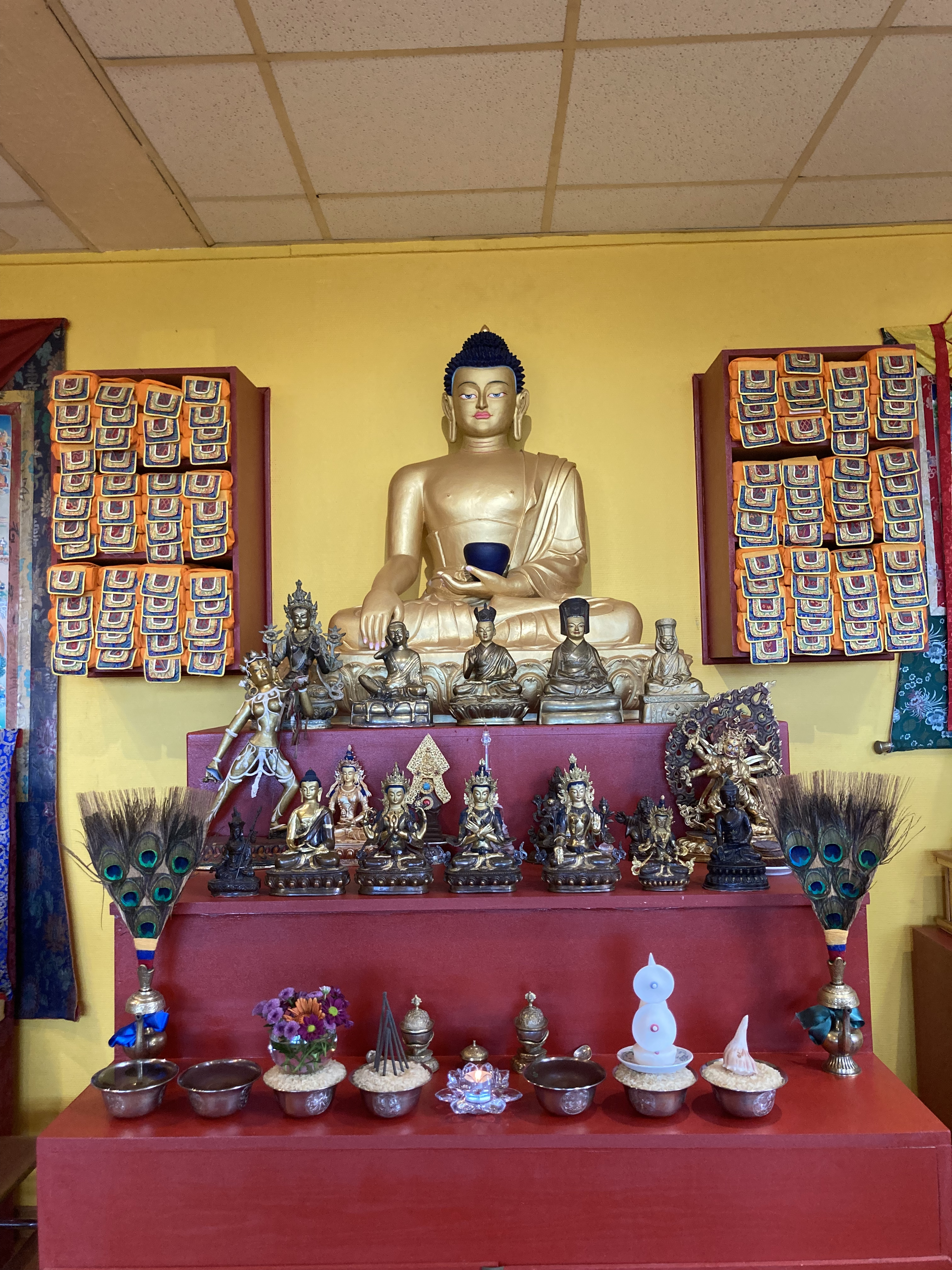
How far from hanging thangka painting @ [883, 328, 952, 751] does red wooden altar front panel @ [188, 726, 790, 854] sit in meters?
1.22

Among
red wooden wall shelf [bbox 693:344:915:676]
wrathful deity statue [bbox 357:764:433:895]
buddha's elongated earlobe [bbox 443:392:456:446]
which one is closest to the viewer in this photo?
wrathful deity statue [bbox 357:764:433:895]

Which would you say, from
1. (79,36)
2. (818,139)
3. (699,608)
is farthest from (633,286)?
(79,36)

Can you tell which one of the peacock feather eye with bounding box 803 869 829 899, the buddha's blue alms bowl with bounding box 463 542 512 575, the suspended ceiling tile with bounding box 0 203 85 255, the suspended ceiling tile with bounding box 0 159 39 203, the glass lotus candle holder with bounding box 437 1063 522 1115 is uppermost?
the suspended ceiling tile with bounding box 0 203 85 255

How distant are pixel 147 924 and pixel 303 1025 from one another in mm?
449

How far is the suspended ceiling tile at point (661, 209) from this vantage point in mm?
3654

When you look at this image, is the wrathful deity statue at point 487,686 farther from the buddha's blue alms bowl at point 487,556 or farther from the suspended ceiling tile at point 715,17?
the suspended ceiling tile at point 715,17

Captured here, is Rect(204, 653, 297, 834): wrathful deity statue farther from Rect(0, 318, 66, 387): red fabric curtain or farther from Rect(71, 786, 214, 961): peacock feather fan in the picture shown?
Rect(0, 318, 66, 387): red fabric curtain

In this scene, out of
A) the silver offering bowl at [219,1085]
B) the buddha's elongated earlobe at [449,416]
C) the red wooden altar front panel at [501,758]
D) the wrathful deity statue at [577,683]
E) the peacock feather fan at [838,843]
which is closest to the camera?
the silver offering bowl at [219,1085]

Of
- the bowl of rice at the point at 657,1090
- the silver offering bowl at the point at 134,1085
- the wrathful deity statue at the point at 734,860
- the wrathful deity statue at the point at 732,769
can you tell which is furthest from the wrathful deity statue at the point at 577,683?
the silver offering bowl at the point at 134,1085

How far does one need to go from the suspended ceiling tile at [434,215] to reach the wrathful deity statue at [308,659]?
1648 mm

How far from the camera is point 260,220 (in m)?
3.80

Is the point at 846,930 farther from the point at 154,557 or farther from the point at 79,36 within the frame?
the point at 79,36

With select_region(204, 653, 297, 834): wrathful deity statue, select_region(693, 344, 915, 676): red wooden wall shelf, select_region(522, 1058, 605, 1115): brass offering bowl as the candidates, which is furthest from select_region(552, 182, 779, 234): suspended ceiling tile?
select_region(522, 1058, 605, 1115): brass offering bowl

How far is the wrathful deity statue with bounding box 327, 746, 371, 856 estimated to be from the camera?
269cm
